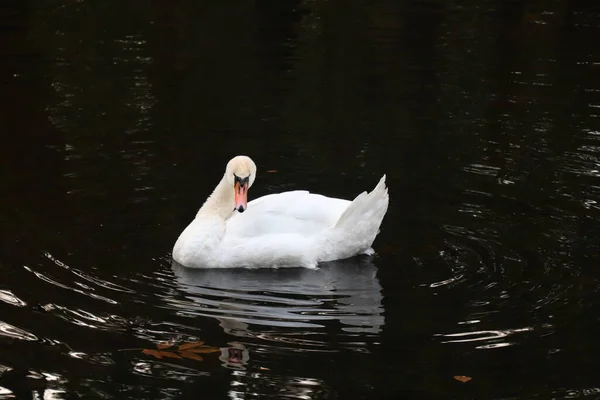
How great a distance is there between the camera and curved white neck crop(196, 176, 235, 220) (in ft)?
34.5

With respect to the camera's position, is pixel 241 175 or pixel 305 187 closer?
pixel 241 175

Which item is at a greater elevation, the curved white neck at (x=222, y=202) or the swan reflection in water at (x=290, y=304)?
the curved white neck at (x=222, y=202)

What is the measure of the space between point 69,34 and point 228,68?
3.50m

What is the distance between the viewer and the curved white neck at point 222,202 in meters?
10.5

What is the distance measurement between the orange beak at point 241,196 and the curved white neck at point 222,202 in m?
0.32

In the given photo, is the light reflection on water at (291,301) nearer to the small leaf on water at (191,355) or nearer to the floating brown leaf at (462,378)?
the small leaf on water at (191,355)

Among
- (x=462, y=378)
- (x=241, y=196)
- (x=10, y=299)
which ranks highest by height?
(x=241, y=196)

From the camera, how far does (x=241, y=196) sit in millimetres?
10148

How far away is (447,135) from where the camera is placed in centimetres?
1406

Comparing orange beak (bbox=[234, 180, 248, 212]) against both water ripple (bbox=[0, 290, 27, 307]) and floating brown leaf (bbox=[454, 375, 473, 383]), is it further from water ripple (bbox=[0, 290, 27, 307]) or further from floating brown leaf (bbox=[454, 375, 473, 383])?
floating brown leaf (bbox=[454, 375, 473, 383])

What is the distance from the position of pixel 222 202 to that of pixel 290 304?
1.74 meters

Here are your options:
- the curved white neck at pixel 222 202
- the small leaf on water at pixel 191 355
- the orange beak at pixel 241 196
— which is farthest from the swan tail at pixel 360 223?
the small leaf on water at pixel 191 355

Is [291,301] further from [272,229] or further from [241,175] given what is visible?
[241,175]

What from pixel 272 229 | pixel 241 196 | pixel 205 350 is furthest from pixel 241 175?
pixel 205 350
